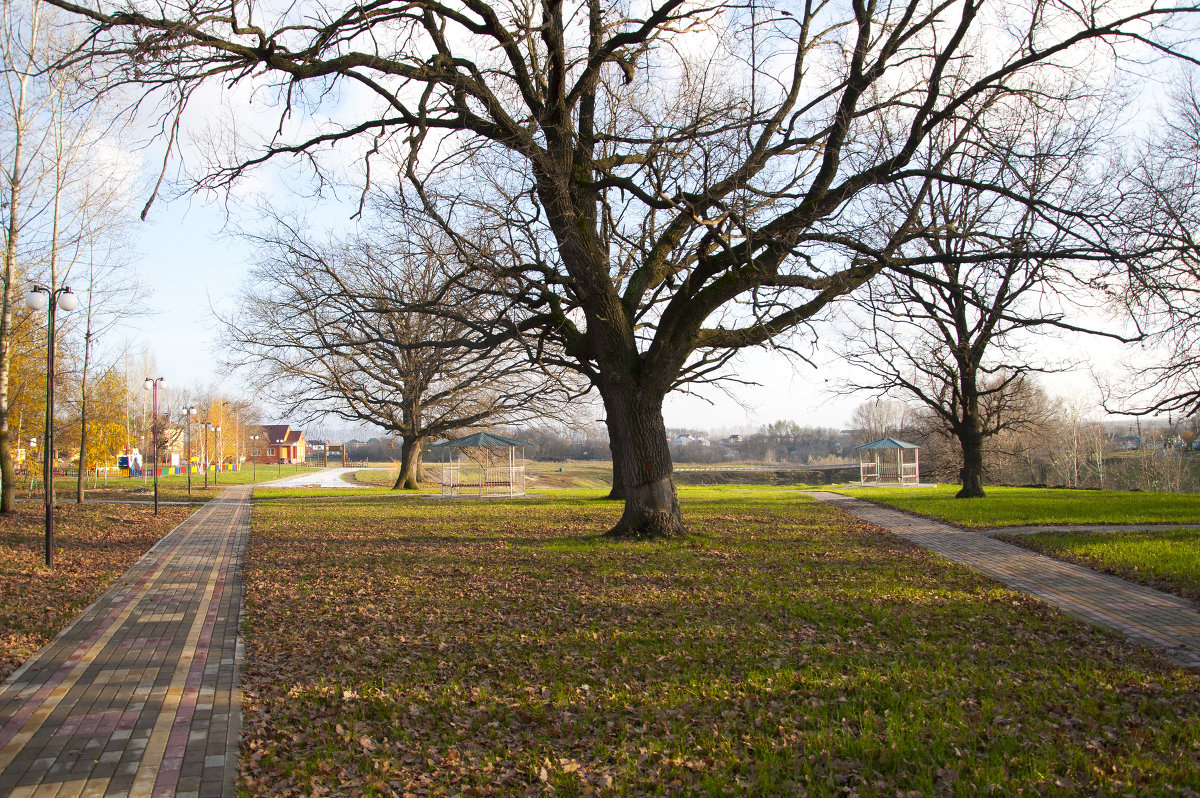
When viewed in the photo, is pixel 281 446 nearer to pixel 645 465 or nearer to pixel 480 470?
pixel 480 470

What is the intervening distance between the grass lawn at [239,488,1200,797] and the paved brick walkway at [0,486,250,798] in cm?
25

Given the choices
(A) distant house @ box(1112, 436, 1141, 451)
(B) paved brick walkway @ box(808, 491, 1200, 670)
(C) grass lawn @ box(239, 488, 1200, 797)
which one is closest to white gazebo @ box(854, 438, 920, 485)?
(B) paved brick walkway @ box(808, 491, 1200, 670)

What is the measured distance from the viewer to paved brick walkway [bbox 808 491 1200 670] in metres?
6.39

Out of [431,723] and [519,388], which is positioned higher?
[519,388]

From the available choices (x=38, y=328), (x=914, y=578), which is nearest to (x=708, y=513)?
(x=914, y=578)

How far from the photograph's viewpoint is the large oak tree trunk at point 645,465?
493 inches

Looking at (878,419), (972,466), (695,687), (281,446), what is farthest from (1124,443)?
(281,446)

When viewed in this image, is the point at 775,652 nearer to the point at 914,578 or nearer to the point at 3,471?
the point at 914,578

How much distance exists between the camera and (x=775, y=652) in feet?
19.8

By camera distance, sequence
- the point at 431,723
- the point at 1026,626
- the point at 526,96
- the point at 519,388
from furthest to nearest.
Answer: the point at 519,388, the point at 526,96, the point at 1026,626, the point at 431,723

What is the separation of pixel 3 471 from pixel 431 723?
17.1m

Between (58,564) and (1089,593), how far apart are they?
13918mm

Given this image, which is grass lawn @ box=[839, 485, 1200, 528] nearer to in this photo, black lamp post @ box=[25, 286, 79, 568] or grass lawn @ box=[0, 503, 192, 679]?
grass lawn @ box=[0, 503, 192, 679]

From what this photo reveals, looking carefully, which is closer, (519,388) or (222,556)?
(222,556)
